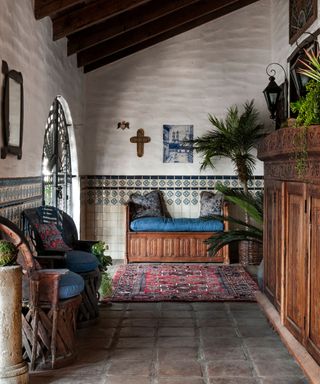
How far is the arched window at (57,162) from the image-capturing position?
276 inches

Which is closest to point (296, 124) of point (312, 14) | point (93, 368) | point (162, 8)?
point (93, 368)

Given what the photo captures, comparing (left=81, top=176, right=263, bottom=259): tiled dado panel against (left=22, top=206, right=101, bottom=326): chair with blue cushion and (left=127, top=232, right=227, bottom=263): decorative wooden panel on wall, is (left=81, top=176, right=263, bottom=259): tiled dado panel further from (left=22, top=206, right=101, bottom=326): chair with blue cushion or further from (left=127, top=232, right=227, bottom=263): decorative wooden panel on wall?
(left=22, top=206, right=101, bottom=326): chair with blue cushion

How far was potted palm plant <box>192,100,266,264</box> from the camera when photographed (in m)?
8.64

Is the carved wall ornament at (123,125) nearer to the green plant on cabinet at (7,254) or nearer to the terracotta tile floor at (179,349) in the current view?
the terracotta tile floor at (179,349)

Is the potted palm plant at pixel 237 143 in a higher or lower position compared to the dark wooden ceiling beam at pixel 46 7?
lower

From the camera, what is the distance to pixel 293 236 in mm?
3885

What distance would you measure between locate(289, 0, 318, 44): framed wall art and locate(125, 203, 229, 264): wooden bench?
2.67m

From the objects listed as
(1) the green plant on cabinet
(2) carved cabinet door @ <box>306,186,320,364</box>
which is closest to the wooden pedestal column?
(1) the green plant on cabinet

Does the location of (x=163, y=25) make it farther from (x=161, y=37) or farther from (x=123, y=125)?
(x=123, y=125)

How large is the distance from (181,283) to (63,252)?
2415 mm

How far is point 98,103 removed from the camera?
9430 millimetres

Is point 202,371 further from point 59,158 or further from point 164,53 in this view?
point 164,53

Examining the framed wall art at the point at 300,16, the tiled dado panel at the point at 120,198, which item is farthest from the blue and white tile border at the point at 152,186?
the framed wall art at the point at 300,16

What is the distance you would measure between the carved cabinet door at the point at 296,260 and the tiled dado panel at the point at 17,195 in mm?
2336
